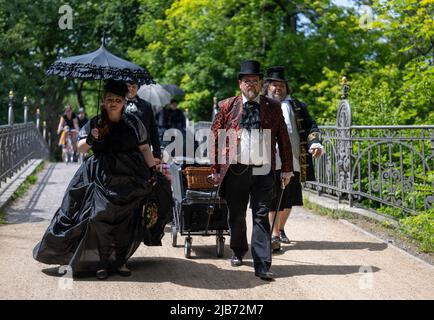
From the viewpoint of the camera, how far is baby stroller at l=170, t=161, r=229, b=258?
7.43 metres

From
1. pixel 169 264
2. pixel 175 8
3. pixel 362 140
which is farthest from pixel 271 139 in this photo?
pixel 175 8

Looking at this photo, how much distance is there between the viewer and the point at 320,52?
2197 centimetres

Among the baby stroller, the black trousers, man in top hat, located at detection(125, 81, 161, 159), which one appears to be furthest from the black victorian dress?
the baby stroller

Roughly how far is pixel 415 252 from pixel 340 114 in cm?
411

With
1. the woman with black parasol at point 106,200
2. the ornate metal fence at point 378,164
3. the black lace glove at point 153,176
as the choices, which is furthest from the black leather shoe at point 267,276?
the ornate metal fence at point 378,164

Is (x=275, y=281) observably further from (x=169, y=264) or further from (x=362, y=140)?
(x=362, y=140)

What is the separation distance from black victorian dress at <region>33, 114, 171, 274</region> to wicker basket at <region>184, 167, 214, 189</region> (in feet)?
3.65

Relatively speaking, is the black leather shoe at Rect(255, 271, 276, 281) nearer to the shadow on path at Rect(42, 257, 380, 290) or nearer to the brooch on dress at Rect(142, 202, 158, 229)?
the shadow on path at Rect(42, 257, 380, 290)

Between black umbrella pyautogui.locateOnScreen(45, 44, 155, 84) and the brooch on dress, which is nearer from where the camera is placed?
black umbrella pyautogui.locateOnScreen(45, 44, 155, 84)

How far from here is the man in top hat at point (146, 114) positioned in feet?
23.8

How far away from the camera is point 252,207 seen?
6.66 meters

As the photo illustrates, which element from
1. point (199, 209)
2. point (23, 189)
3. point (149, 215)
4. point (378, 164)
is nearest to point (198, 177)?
point (199, 209)

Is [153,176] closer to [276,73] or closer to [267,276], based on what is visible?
[267,276]

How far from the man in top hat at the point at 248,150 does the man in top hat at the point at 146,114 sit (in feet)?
2.32
